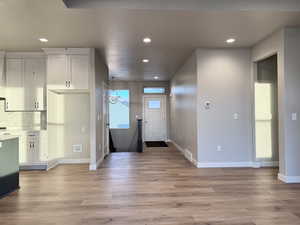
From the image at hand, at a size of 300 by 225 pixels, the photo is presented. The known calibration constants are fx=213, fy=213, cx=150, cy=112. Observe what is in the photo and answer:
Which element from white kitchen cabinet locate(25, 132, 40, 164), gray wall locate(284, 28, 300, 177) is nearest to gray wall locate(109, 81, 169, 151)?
white kitchen cabinet locate(25, 132, 40, 164)

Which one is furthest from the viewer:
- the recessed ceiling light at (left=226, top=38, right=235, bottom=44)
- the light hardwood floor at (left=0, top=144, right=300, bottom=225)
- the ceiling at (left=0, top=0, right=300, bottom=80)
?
the recessed ceiling light at (left=226, top=38, right=235, bottom=44)

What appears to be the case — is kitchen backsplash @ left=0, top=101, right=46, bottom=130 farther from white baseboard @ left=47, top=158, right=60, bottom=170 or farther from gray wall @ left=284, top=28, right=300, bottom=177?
gray wall @ left=284, top=28, right=300, bottom=177

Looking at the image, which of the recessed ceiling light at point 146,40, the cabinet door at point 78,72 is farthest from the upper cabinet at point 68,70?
the recessed ceiling light at point 146,40

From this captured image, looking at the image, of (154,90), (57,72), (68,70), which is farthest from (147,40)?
(154,90)

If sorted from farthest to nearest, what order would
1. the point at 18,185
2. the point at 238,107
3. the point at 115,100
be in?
the point at 115,100 → the point at 238,107 → the point at 18,185

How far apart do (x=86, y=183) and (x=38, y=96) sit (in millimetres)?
2421

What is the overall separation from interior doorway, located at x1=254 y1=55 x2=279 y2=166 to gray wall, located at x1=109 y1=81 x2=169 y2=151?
511cm

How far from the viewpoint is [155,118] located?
9.45 metres

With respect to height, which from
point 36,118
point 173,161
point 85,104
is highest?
point 85,104

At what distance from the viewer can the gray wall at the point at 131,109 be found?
9.26 meters

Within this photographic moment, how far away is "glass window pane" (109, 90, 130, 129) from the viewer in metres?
9.28

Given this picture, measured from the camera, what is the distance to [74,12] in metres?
2.97

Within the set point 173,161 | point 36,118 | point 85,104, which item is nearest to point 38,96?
point 36,118

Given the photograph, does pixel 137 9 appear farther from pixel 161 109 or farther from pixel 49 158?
pixel 161 109
